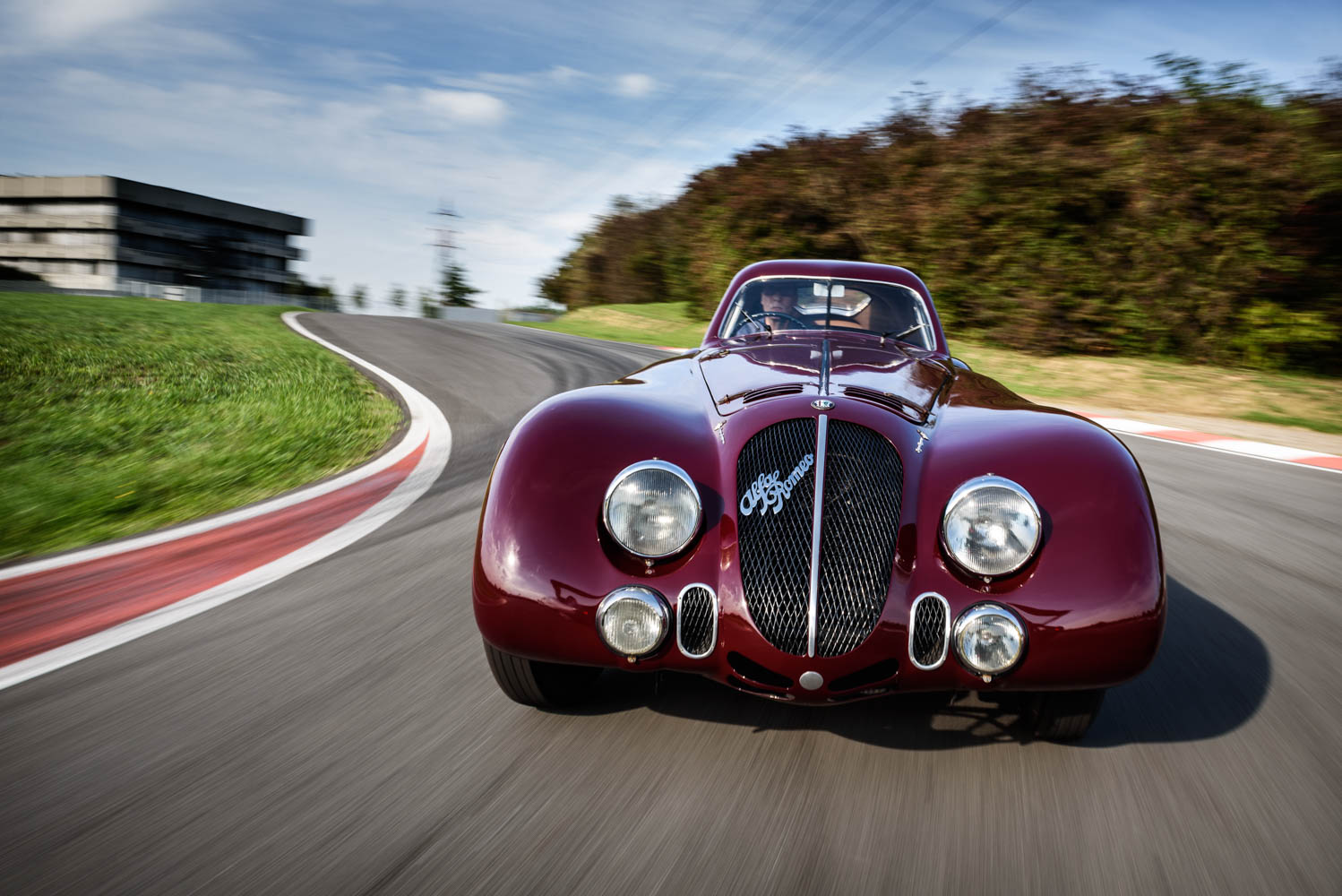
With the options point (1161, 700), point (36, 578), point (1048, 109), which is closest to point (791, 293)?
point (1161, 700)

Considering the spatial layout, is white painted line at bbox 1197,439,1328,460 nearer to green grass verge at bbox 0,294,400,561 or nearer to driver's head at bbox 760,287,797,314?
driver's head at bbox 760,287,797,314

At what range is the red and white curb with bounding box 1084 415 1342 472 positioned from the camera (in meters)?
7.33

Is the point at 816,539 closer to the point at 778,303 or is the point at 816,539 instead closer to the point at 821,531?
the point at 821,531

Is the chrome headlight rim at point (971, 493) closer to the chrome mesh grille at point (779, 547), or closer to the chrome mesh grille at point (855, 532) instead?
the chrome mesh grille at point (855, 532)

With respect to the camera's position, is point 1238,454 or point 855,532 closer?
point 855,532

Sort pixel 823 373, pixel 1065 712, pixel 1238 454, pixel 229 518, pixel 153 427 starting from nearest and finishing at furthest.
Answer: pixel 1065 712
pixel 823 373
pixel 229 518
pixel 153 427
pixel 1238 454

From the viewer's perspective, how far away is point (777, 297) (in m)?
4.21

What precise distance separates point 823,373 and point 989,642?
0.97 metres

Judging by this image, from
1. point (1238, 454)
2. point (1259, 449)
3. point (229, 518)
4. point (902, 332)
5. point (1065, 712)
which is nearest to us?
point (1065, 712)

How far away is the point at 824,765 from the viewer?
2111 mm

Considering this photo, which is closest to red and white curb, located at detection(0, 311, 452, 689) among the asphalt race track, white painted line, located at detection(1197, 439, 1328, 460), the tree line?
the asphalt race track

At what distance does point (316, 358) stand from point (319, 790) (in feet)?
36.5

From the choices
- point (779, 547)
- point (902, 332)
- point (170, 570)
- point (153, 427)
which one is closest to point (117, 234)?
point (153, 427)

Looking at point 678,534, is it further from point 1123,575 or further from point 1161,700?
point 1161,700
